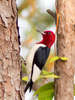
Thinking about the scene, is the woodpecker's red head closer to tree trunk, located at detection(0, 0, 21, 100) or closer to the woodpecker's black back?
the woodpecker's black back

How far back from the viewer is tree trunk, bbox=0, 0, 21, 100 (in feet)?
1.65

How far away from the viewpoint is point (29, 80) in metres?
0.64

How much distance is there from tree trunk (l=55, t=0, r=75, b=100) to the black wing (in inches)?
1.9

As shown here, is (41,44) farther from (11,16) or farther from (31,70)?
(11,16)

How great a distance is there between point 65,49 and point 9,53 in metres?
0.24

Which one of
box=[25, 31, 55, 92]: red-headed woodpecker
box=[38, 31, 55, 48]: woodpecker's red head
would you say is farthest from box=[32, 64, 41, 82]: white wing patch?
box=[38, 31, 55, 48]: woodpecker's red head

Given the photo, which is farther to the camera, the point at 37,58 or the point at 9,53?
the point at 37,58

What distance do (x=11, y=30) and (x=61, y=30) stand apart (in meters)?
0.23

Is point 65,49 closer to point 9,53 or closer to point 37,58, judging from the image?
point 37,58

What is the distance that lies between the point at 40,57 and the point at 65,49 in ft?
0.31

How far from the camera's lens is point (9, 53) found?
520mm

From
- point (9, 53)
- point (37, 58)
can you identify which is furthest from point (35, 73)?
point (9, 53)

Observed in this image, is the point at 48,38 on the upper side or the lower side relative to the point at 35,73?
upper

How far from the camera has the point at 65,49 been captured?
68cm
